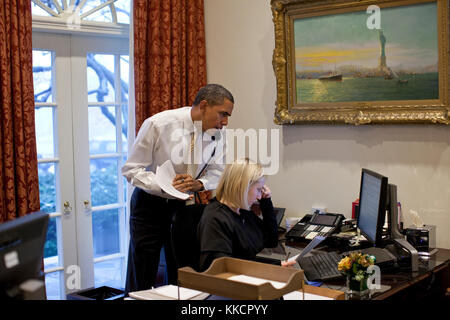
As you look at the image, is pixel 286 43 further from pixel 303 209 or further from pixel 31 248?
pixel 31 248

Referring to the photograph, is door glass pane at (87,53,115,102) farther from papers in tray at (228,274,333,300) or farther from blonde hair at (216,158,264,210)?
papers in tray at (228,274,333,300)

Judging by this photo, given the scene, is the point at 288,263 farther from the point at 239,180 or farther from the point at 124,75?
the point at 124,75

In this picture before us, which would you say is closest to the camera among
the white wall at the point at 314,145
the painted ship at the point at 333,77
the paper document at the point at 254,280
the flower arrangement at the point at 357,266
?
the paper document at the point at 254,280

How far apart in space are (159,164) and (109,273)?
134 cm

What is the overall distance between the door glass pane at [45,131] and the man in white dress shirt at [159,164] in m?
0.79

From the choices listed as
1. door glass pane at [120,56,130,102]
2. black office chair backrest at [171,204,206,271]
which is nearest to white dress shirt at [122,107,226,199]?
black office chair backrest at [171,204,206,271]

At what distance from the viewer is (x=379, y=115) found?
11.9 ft

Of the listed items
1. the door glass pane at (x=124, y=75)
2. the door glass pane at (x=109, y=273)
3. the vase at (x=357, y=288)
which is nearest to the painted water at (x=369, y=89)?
the door glass pane at (x=124, y=75)

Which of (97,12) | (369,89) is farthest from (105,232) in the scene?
(369,89)

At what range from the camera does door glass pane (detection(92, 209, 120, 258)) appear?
4.38m

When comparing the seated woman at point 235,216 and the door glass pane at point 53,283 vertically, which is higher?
the seated woman at point 235,216

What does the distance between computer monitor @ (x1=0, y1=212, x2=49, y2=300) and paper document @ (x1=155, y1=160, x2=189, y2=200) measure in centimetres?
179

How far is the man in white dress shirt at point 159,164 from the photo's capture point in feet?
11.3

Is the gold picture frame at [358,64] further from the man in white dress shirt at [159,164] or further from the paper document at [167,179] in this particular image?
the paper document at [167,179]
